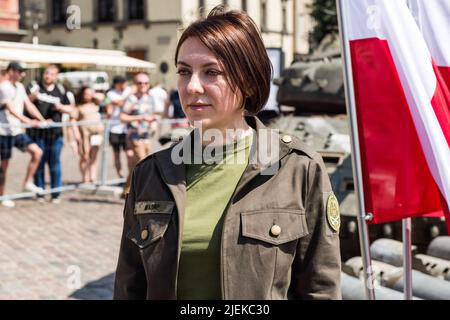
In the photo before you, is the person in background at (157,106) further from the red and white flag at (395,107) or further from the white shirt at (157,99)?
the red and white flag at (395,107)

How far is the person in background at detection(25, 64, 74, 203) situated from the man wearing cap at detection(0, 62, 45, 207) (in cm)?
26

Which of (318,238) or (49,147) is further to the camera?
(49,147)

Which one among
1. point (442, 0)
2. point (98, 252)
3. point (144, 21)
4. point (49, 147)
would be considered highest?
point (144, 21)

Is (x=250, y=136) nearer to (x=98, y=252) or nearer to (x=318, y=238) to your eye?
(x=318, y=238)

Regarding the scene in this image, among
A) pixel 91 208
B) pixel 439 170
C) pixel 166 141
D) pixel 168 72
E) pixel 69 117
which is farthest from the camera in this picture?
pixel 168 72

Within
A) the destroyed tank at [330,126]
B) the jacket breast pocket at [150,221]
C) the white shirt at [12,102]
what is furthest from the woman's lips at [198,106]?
the white shirt at [12,102]

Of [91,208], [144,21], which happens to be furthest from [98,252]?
[144,21]

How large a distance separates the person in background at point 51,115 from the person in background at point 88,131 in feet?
1.88

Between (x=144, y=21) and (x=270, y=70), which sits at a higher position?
(x=144, y=21)

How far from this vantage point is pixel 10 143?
449 inches

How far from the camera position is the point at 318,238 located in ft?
8.46

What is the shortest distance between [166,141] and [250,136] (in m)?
7.52

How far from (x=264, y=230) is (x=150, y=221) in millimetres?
345

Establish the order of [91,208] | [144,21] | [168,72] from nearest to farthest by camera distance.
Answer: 1. [91,208]
2. [168,72]
3. [144,21]
